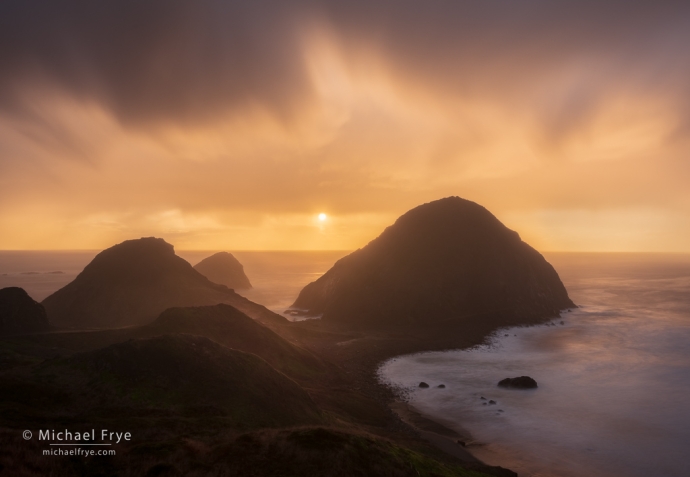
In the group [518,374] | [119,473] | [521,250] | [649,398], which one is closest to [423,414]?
[518,374]

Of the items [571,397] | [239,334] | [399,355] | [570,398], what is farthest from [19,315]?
[571,397]

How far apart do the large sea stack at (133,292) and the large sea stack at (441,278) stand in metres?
33.7

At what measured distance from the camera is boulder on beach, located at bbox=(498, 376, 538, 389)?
59000 millimetres

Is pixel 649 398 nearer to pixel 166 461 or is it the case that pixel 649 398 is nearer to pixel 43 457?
pixel 166 461

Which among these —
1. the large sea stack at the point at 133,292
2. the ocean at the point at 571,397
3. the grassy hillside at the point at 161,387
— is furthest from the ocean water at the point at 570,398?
the large sea stack at the point at 133,292

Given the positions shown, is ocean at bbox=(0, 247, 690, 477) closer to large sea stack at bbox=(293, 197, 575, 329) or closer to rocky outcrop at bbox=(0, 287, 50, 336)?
large sea stack at bbox=(293, 197, 575, 329)

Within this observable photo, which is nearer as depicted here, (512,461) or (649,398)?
(512,461)

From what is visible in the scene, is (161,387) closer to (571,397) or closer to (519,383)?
(519,383)

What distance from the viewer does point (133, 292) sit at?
98500 mm

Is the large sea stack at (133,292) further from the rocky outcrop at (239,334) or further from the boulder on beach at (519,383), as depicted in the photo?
the boulder on beach at (519,383)

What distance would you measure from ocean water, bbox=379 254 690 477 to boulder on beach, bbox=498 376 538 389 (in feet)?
4.38

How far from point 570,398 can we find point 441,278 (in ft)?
219

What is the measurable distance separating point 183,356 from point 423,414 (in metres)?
31.3

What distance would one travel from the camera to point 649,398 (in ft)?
183
